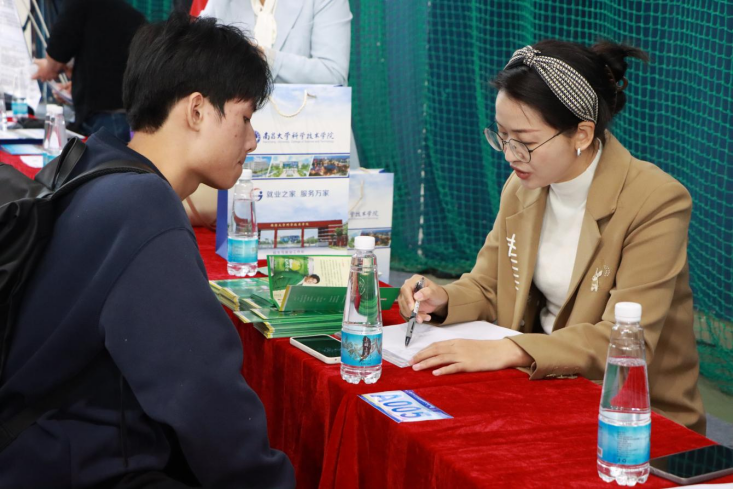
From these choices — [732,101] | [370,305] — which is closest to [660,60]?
[732,101]

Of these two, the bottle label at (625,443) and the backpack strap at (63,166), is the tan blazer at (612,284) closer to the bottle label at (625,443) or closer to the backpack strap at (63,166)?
the bottle label at (625,443)

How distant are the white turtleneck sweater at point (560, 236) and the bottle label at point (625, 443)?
82cm

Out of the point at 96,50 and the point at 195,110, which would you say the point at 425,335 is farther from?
the point at 96,50

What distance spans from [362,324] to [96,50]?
362 cm

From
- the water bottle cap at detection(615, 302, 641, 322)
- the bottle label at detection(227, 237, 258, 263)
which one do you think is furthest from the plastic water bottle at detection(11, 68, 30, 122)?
the water bottle cap at detection(615, 302, 641, 322)

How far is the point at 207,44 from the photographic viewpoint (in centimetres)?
142

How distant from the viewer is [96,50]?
14.7ft

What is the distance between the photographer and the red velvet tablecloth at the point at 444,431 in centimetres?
109

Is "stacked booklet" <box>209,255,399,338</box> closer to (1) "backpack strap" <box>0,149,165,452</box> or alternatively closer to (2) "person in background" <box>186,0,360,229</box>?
(1) "backpack strap" <box>0,149,165,452</box>

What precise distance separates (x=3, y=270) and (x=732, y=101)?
12.0 feet

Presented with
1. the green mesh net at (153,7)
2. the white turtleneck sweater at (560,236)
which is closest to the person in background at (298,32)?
the white turtleneck sweater at (560,236)

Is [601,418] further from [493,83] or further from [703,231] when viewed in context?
[703,231]

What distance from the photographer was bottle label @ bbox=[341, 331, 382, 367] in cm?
136

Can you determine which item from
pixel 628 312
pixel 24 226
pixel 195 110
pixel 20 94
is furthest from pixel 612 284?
pixel 20 94
